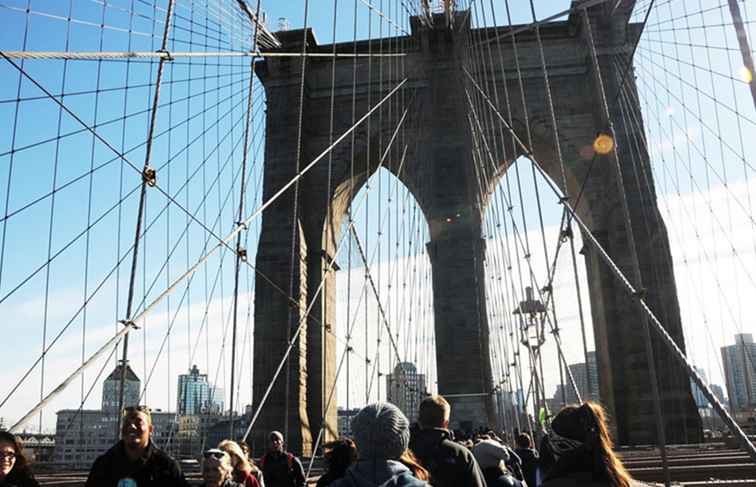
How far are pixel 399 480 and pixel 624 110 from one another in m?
12.3

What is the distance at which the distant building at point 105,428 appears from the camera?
5507mm

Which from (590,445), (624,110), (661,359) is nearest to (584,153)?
(624,110)

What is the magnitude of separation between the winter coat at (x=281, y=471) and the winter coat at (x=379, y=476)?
262 cm

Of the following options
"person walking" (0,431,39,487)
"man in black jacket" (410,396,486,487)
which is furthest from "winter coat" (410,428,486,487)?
"person walking" (0,431,39,487)

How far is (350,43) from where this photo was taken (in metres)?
13.7

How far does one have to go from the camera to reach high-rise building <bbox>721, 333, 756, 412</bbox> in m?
8.02

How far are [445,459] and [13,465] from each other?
120cm

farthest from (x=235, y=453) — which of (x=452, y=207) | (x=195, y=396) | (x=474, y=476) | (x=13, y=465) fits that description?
(x=195, y=396)

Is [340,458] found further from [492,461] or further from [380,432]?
[380,432]

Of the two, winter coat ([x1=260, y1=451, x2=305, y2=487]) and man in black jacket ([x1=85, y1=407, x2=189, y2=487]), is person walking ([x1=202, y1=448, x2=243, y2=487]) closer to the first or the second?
man in black jacket ([x1=85, y1=407, x2=189, y2=487])

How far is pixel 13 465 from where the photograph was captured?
1.86 m

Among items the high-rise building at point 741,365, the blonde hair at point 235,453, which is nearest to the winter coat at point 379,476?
the blonde hair at point 235,453

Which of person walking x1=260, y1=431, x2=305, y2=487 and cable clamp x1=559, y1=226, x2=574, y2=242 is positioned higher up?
cable clamp x1=559, y1=226, x2=574, y2=242

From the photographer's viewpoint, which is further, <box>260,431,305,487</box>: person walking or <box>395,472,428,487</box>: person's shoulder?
<box>260,431,305,487</box>: person walking
